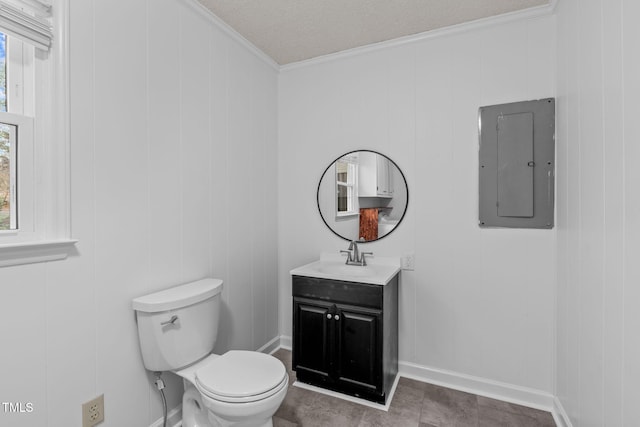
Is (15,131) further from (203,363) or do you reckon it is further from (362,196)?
(362,196)

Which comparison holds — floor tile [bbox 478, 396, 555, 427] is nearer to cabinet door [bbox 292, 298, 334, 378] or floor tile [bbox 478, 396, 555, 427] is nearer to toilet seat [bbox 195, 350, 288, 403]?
cabinet door [bbox 292, 298, 334, 378]

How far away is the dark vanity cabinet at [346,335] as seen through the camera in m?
1.94

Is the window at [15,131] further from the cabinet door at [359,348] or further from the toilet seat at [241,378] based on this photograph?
the cabinet door at [359,348]

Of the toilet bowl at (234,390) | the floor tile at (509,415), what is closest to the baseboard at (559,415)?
the floor tile at (509,415)

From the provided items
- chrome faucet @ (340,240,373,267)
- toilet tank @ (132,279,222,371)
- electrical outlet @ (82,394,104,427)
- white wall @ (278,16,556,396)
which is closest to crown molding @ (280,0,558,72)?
white wall @ (278,16,556,396)

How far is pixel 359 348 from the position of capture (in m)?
1.97

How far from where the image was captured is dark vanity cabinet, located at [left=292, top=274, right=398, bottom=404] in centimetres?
194

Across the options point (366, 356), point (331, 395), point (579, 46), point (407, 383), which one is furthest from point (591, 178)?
point (331, 395)

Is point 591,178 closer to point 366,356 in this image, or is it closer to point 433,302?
point 433,302

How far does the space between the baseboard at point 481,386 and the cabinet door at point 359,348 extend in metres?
0.47

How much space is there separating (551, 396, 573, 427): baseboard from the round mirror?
1.38 metres

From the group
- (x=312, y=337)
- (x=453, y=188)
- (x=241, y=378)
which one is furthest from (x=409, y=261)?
(x=241, y=378)

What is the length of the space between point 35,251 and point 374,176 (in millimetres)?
1937

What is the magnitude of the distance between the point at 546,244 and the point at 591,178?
2.29 ft
